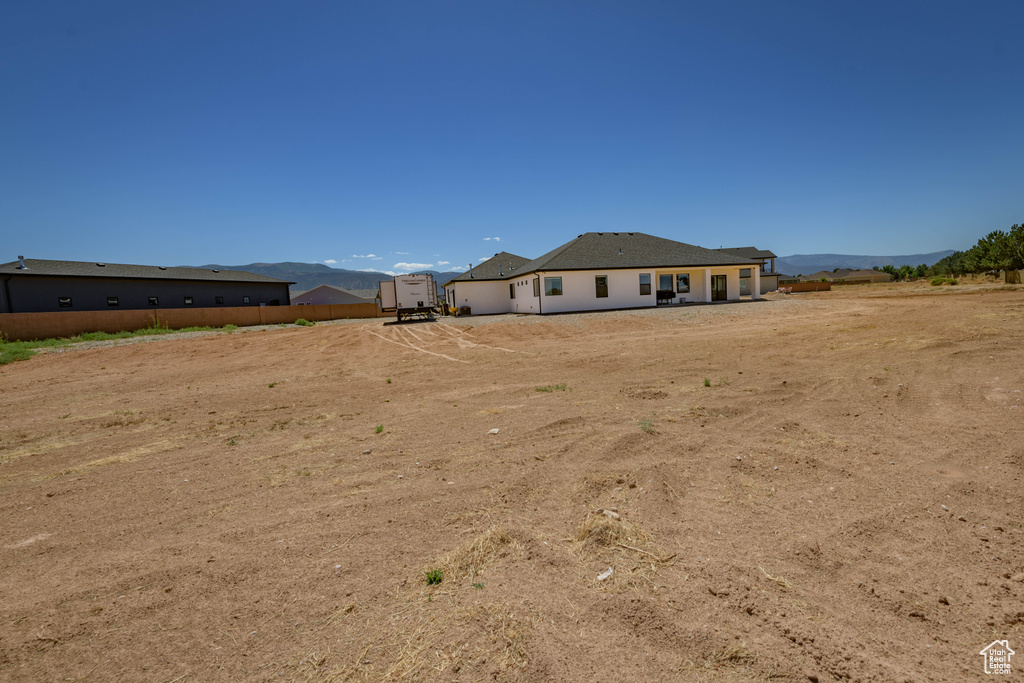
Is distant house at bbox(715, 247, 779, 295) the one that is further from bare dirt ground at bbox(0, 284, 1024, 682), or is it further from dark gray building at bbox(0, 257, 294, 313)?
dark gray building at bbox(0, 257, 294, 313)

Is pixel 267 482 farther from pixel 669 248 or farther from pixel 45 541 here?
pixel 669 248

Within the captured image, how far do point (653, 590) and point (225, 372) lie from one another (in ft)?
46.4

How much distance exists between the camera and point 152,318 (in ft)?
109

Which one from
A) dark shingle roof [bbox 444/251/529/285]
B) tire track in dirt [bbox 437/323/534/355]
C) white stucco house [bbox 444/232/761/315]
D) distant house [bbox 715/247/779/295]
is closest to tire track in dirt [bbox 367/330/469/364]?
tire track in dirt [bbox 437/323/534/355]

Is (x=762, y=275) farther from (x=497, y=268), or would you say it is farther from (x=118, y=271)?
(x=118, y=271)

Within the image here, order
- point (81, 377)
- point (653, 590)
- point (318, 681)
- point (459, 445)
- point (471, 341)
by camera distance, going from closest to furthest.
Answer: point (318, 681) → point (653, 590) → point (459, 445) → point (81, 377) → point (471, 341)

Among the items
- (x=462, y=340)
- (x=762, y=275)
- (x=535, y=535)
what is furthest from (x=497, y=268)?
(x=762, y=275)

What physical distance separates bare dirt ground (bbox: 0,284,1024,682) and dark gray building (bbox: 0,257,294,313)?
35.9 m

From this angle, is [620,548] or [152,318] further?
→ [152,318]

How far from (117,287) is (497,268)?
103 ft

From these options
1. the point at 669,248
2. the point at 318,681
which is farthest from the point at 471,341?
the point at 669,248

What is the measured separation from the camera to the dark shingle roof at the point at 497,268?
39375 mm

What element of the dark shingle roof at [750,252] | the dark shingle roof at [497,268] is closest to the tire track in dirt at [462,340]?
the dark shingle roof at [497,268]

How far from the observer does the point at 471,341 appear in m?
19.2
